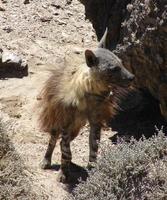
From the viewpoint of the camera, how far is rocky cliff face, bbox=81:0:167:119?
689cm

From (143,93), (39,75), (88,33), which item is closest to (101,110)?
(143,93)

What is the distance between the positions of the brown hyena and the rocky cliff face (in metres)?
0.68

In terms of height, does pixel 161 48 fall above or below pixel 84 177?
above

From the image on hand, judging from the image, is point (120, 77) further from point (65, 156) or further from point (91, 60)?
point (65, 156)

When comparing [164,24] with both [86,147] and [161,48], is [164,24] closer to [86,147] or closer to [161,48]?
[161,48]

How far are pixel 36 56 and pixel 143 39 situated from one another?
9.82 ft

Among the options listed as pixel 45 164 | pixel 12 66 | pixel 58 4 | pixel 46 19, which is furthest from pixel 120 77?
pixel 58 4

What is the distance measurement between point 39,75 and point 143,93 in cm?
168

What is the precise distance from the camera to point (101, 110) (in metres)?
6.55

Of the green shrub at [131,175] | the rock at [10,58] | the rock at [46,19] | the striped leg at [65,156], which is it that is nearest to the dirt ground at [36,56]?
the rock at [46,19]

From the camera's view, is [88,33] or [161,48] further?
[88,33]

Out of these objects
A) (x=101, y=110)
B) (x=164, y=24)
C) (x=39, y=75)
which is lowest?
(x=39, y=75)

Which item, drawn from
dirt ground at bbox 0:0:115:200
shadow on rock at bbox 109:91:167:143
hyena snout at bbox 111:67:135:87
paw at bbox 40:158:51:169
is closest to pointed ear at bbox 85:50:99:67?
hyena snout at bbox 111:67:135:87

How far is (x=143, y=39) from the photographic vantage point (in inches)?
279
